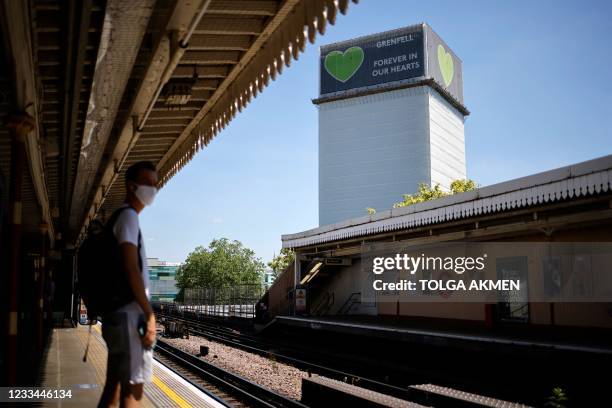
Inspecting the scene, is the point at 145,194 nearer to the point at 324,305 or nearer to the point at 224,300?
the point at 324,305

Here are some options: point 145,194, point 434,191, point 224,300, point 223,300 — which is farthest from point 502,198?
point 434,191

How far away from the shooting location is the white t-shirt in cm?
244

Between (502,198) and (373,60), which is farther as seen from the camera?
(373,60)

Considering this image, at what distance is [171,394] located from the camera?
766cm

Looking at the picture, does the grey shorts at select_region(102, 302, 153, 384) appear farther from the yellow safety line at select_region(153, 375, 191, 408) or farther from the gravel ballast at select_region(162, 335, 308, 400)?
the gravel ballast at select_region(162, 335, 308, 400)

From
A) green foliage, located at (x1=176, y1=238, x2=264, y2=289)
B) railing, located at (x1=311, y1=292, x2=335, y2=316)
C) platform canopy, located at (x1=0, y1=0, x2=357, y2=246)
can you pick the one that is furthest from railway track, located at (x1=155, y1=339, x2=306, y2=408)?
green foliage, located at (x1=176, y1=238, x2=264, y2=289)

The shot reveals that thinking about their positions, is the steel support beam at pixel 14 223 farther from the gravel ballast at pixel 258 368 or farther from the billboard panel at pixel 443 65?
the billboard panel at pixel 443 65

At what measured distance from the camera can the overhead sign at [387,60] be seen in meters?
125

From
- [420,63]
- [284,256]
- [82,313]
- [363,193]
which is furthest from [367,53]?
[82,313]

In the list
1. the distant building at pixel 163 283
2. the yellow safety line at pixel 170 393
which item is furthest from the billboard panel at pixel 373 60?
the yellow safety line at pixel 170 393

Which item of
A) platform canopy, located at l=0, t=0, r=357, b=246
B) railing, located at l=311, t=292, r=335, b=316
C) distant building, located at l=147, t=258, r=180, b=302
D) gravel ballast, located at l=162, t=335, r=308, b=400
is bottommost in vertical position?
distant building, located at l=147, t=258, r=180, b=302

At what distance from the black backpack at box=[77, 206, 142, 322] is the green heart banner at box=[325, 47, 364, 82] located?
13420 cm

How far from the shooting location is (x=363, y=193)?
132500 millimetres

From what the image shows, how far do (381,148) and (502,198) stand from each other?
398ft
